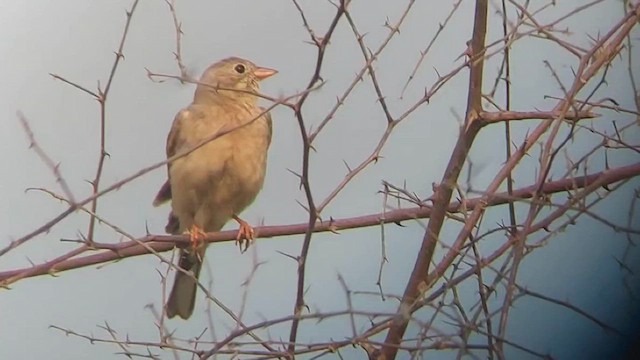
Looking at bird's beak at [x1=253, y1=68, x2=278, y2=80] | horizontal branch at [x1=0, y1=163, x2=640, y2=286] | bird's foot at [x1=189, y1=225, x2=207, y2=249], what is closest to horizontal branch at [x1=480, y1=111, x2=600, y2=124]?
horizontal branch at [x1=0, y1=163, x2=640, y2=286]

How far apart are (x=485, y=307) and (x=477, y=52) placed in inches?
28.4

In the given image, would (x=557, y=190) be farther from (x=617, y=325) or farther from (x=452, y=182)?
(x=617, y=325)

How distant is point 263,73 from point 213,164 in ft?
1.83

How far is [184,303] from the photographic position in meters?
4.77

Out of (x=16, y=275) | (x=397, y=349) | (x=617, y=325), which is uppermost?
(x=617, y=325)

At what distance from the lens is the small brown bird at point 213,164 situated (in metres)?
4.49

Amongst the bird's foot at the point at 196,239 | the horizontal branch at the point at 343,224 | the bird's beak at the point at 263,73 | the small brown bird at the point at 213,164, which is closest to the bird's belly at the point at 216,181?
the small brown bird at the point at 213,164

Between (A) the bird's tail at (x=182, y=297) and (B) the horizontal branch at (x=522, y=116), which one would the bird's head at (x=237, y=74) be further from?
(B) the horizontal branch at (x=522, y=116)

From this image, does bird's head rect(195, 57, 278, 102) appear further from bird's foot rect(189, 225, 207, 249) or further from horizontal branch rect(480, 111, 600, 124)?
horizontal branch rect(480, 111, 600, 124)

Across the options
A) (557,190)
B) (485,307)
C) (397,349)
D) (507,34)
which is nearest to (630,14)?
(507,34)

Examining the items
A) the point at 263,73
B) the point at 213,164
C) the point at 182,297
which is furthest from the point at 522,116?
the point at 182,297

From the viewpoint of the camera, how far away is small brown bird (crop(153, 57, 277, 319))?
449 cm

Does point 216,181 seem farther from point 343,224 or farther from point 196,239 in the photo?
point 343,224

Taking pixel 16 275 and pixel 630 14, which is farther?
pixel 16 275
